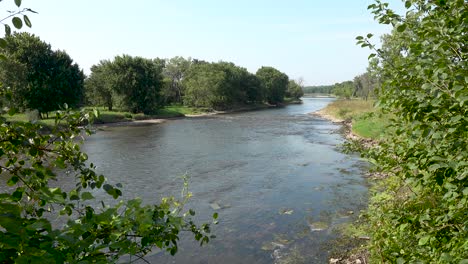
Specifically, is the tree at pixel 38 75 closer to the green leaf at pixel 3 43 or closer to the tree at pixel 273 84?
the green leaf at pixel 3 43

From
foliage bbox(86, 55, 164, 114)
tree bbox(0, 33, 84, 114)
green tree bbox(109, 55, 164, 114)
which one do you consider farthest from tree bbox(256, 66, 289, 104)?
tree bbox(0, 33, 84, 114)

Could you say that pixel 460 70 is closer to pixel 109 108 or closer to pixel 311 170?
pixel 311 170

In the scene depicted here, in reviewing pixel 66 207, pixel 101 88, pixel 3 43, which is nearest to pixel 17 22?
pixel 3 43

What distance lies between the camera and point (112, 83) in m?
65.6

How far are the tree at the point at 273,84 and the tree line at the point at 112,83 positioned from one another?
8.97 feet

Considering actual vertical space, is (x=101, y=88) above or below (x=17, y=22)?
above

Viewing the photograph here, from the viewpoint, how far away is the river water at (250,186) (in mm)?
11641

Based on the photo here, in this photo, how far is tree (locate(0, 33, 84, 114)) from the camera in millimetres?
47375

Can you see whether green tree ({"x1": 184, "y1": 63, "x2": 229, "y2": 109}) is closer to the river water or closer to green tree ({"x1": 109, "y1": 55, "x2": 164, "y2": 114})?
green tree ({"x1": 109, "y1": 55, "x2": 164, "y2": 114})

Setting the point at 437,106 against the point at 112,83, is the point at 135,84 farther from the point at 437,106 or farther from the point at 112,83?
the point at 437,106

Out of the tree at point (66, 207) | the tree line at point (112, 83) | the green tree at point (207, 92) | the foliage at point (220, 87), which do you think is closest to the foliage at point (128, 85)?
the tree line at point (112, 83)

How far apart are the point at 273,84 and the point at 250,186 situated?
10755cm

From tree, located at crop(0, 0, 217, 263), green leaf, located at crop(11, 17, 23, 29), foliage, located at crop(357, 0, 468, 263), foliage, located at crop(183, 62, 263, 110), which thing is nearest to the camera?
green leaf, located at crop(11, 17, 23, 29)

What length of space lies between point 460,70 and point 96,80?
7359 centimetres
